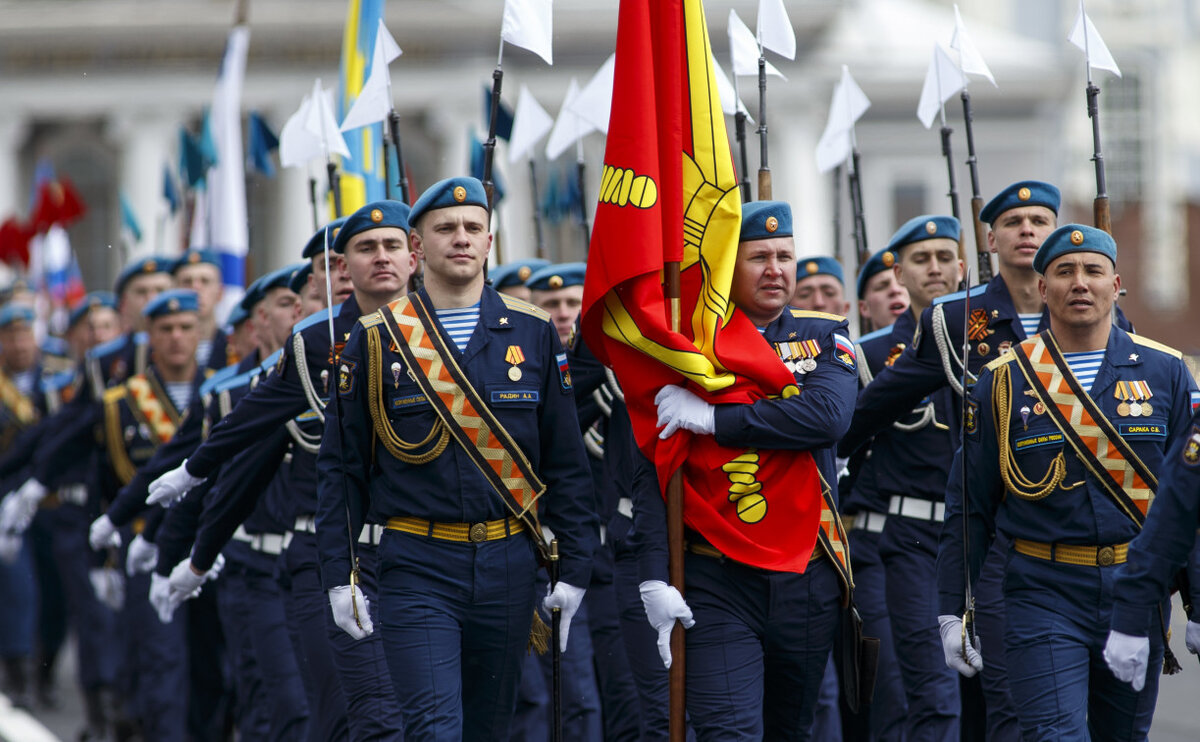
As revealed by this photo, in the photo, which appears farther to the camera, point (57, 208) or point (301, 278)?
point (57, 208)

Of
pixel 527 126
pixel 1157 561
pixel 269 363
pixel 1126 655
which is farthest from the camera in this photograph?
pixel 527 126

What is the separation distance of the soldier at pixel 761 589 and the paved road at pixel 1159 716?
183 inches

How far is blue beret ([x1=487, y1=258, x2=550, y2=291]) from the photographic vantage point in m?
8.73

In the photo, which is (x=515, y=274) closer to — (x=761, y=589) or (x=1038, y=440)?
(x=761, y=589)

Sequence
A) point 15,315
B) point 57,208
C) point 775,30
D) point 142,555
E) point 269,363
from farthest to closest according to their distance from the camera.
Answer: point 57,208 < point 15,315 < point 142,555 < point 269,363 < point 775,30

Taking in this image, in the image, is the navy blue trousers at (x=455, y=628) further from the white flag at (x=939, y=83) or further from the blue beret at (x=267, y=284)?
the white flag at (x=939, y=83)

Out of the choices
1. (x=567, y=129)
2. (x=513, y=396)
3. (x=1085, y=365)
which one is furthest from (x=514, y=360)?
(x=567, y=129)

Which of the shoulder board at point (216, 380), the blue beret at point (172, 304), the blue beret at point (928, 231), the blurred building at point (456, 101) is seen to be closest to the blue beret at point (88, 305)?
the blue beret at point (172, 304)

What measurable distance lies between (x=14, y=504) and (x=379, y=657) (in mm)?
6669

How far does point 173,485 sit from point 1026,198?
336cm

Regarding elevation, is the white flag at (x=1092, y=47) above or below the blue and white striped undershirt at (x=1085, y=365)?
above

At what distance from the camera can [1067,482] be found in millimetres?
5531

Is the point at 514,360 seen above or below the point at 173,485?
above

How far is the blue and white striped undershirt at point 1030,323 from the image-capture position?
655 cm
